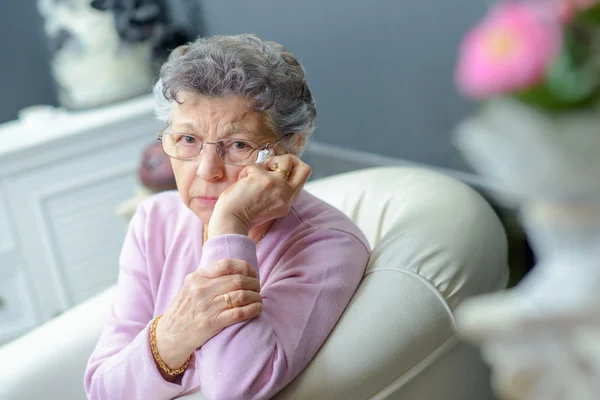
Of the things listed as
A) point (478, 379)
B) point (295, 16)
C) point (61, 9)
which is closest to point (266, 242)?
point (478, 379)

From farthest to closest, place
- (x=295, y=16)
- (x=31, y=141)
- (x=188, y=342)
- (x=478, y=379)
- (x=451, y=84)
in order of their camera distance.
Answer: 1. (x=31, y=141)
2. (x=295, y=16)
3. (x=451, y=84)
4. (x=478, y=379)
5. (x=188, y=342)

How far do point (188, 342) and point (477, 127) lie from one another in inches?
31.4

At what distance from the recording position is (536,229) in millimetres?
568

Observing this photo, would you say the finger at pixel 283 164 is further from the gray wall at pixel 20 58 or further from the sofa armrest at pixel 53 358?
the gray wall at pixel 20 58

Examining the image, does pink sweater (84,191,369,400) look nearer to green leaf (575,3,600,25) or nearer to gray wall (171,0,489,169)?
gray wall (171,0,489,169)

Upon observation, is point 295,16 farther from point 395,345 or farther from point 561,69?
point 561,69

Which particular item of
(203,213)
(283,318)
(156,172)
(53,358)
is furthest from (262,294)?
(156,172)

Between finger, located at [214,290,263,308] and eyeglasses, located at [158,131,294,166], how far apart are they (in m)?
0.24

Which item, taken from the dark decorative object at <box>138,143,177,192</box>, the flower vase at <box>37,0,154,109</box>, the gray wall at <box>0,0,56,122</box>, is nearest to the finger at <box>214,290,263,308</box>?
the dark decorative object at <box>138,143,177,192</box>

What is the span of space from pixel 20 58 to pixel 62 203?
31.0 inches

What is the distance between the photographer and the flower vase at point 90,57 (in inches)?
104

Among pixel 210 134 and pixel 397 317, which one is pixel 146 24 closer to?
pixel 210 134

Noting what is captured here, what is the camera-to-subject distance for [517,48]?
478mm

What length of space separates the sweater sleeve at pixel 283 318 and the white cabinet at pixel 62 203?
1.54 m
